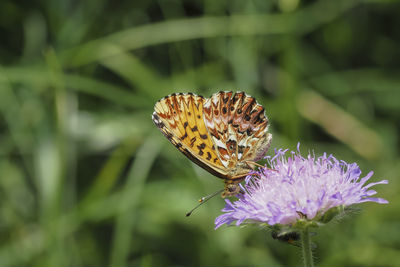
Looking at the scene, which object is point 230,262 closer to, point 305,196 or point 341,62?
point 305,196

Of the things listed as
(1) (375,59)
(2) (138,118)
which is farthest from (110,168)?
(1) (375,59)

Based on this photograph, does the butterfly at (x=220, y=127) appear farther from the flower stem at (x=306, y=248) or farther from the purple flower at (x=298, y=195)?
the flower stem at (x=306, y=248)

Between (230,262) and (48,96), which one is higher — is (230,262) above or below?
below

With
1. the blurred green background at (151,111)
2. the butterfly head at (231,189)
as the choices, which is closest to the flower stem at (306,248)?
the butterfly head at (231,189)

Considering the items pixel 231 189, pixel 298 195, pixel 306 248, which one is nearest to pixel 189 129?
pixel 231 189

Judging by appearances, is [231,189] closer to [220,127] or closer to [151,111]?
[220,127]
